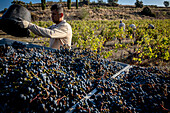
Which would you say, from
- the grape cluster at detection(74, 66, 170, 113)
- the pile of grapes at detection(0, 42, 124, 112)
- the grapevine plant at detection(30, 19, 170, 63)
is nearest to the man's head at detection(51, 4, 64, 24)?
the pile of grapes at detection(0, 42, 124, 112)

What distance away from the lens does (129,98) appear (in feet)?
4.58

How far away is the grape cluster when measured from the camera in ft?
4.00

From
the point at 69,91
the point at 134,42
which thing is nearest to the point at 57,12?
the point at 69,91

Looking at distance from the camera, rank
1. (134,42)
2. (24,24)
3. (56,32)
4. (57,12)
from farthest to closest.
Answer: (134,42)
(57,12)
(56,32)
(24,24)

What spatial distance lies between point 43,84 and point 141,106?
995 millimetres

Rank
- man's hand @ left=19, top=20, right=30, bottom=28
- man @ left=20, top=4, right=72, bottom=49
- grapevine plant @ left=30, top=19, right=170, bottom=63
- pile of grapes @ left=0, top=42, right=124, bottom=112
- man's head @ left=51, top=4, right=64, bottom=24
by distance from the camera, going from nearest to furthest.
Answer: pile of grapes @ left=0, top=42, right=124, bottom=112
man's hand @ left=19, top=20, right=30, bottom=28
man @ left=20, top=4, right=72, bottom=49
man's head @ left=51, top=4, right=64, bottom=24
grapevine plant @ left=30, top=19, right=170, bottom=63

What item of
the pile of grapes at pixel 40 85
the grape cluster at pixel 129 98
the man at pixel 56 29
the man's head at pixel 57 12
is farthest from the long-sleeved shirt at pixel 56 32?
the grape cluster at pixel 129 98

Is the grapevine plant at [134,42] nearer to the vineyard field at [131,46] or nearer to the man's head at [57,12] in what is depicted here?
the vineyard field at [131,46]

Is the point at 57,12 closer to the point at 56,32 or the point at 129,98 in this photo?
the point at 56,32

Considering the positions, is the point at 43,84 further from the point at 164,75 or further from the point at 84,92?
the point at 164,75

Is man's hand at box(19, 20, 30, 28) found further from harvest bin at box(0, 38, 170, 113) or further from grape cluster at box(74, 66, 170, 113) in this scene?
grape cluster at box(74, 66, 170, 113)

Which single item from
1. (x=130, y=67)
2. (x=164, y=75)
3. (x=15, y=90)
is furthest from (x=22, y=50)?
(x=164, y=75)

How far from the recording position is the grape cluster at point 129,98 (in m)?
1.22

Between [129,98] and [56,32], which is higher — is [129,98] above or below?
below
